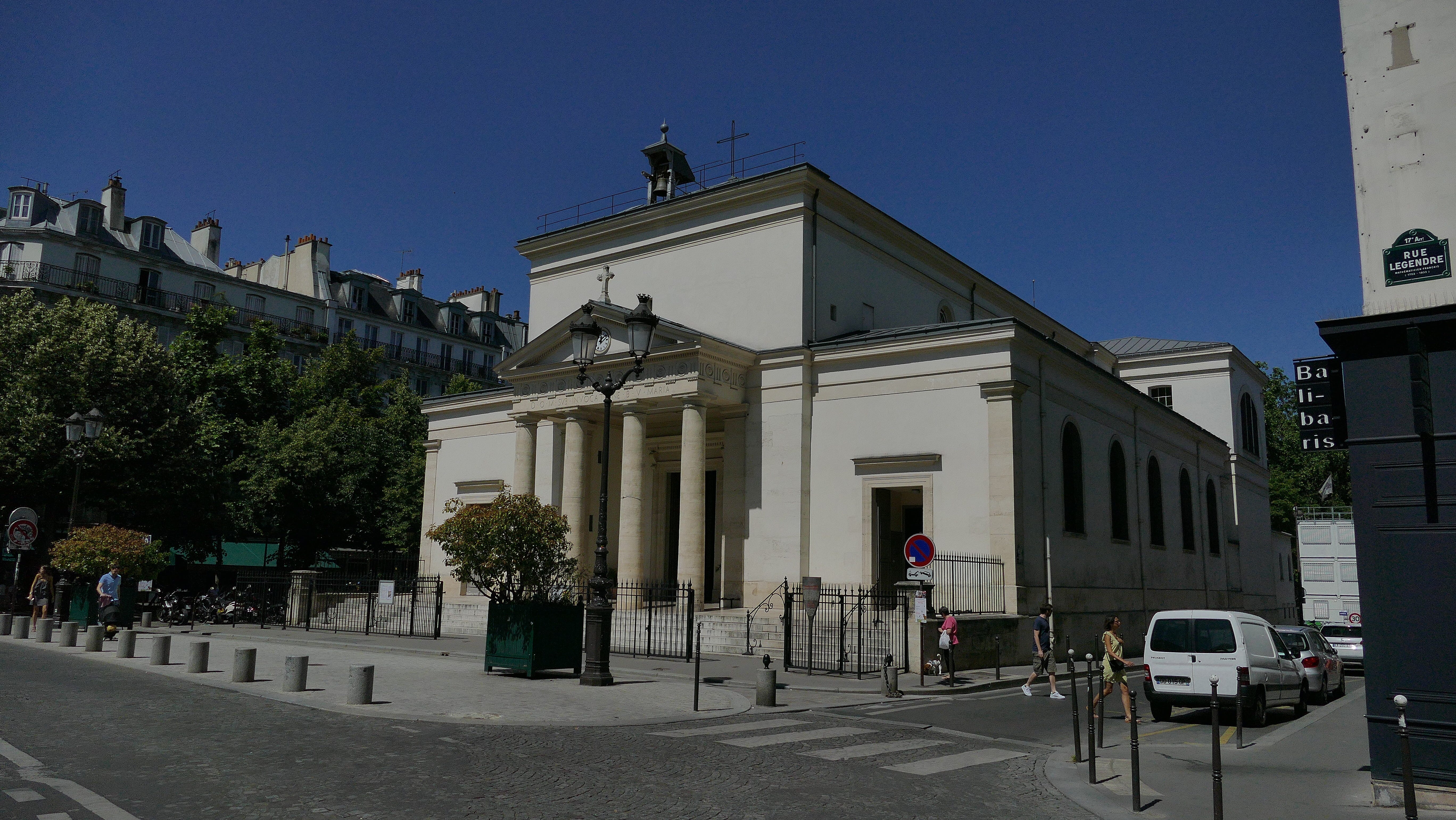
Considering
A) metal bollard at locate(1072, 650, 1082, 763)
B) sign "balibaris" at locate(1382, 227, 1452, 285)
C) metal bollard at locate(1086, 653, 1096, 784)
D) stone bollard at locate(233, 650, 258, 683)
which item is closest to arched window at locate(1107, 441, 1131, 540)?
metal bollard at locate(1072, 650, 1082, 763)

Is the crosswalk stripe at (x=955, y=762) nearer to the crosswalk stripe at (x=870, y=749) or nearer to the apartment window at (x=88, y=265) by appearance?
the crosswalk stripe at (x=870, y=749)

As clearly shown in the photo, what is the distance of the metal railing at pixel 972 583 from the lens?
24328mm

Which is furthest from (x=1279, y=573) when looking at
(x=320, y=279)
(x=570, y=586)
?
(x=320, y=279)

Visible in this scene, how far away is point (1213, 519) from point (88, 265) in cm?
5468

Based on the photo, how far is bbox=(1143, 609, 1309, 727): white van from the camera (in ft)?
48.1

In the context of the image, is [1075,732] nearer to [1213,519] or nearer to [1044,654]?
[1044,654]

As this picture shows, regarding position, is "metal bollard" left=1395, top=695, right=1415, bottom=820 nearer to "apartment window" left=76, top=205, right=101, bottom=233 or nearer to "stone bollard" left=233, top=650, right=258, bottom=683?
"stone bollard" left=233, top=650, right=258, bottom=683

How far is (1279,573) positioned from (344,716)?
2179 inches

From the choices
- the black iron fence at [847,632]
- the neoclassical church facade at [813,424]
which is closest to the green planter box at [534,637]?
the black iron fence at [847,632]

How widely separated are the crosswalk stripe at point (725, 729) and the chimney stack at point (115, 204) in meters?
51.5

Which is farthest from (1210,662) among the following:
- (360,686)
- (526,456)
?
(526,456)

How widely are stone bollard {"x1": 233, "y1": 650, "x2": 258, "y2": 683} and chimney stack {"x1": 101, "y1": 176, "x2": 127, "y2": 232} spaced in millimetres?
44675

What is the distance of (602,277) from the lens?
105ft

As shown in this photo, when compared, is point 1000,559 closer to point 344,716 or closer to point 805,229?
point 805,229
